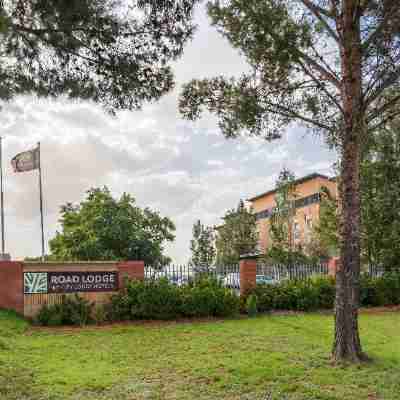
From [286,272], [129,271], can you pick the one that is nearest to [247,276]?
[286,272]

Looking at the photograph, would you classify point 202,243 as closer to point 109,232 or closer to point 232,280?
point 109,232

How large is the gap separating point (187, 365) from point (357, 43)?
6167mm

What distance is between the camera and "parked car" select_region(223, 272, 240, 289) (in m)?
14.6

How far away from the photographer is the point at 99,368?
7.37 metres

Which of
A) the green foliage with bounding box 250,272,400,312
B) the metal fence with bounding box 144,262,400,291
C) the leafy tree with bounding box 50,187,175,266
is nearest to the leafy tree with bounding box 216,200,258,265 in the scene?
the leafy tree with bounding box 50,187,175,266

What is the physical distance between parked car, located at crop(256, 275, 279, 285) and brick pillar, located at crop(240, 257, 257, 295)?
405 mm

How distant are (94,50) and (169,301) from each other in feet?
24.7

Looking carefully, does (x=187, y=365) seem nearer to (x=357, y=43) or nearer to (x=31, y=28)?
(x=31, y=28)

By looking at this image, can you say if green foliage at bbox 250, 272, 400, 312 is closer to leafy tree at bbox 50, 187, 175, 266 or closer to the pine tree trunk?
the pine tree trunk

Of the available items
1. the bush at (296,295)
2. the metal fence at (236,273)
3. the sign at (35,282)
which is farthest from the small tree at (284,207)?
the sign at (35,282)

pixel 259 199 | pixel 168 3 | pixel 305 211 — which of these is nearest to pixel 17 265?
pixel 168 3

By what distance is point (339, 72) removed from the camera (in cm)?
879

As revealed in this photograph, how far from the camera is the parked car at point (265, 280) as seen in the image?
15.0 m

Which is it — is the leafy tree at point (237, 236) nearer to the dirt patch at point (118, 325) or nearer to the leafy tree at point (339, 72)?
the dirt patch at point (118, 325)
